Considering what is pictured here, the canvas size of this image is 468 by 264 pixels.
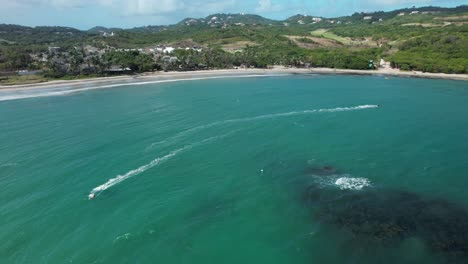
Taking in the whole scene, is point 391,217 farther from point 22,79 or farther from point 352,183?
point 22,79

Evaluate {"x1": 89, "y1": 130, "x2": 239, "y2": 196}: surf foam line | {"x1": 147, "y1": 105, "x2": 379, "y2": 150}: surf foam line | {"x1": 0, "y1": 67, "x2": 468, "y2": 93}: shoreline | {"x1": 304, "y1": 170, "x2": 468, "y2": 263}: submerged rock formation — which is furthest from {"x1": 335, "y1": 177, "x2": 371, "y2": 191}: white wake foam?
{"x1": 0, "y1": 67, "x2": 468, "y2": 93}: shoreline

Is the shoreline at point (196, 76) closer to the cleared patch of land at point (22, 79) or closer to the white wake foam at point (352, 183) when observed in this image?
the cleared patch of land at point (22, 79)

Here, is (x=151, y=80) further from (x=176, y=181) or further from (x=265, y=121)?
(x=176, y=181)

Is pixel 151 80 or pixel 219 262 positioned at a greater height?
pixel 151 80

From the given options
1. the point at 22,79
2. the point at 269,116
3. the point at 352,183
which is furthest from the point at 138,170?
the point at 22,79

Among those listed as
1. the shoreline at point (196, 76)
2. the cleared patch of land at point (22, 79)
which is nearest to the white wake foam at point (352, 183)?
the shoreline at point (196, 76)

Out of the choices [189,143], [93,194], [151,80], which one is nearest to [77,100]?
[151,80]

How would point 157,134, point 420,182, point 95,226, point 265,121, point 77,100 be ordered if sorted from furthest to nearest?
point 77,100 → point 265,121 → point 157,134 → point 420,182 → point 95,226
